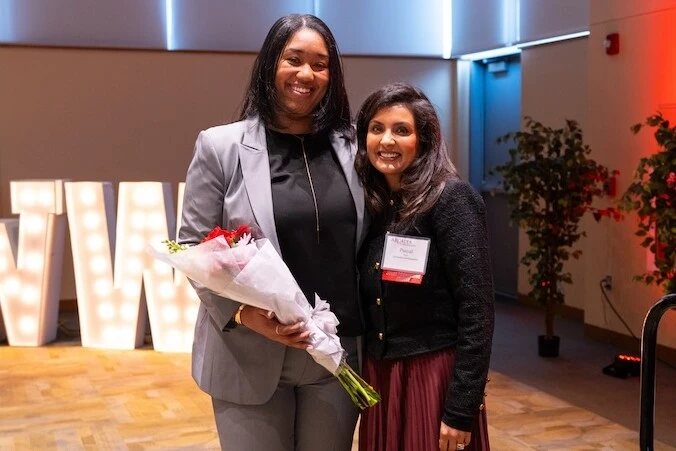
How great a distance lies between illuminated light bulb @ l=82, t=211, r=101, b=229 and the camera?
604 centimetres

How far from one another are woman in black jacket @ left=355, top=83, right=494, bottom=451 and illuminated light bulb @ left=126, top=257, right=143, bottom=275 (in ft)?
13.6

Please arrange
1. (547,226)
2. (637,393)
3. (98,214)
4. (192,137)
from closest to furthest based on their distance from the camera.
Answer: (637,393), (547,226), (98,214), (192,137)

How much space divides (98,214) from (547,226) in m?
3.08

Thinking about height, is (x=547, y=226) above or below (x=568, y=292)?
above

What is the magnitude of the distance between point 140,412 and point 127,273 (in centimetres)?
167

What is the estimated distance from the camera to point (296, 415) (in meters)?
2.00

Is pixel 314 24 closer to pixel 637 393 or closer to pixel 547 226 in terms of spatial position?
pixel 637 393

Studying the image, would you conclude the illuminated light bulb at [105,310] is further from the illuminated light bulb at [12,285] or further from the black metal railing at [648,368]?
the black metal railing at [648,368]

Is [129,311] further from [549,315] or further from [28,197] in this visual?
[549,315]

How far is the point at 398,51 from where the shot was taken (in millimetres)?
8367

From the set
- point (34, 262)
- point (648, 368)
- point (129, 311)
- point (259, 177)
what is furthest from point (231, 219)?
point (34, 262)

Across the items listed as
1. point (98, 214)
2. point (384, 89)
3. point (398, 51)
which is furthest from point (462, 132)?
point (384, 89)

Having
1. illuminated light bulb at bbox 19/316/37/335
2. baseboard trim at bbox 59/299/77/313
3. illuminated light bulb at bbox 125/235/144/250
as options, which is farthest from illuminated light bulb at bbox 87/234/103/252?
baseboard trim at bbox 59/299/77/313

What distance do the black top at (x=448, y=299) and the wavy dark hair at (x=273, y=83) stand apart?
263 mm
